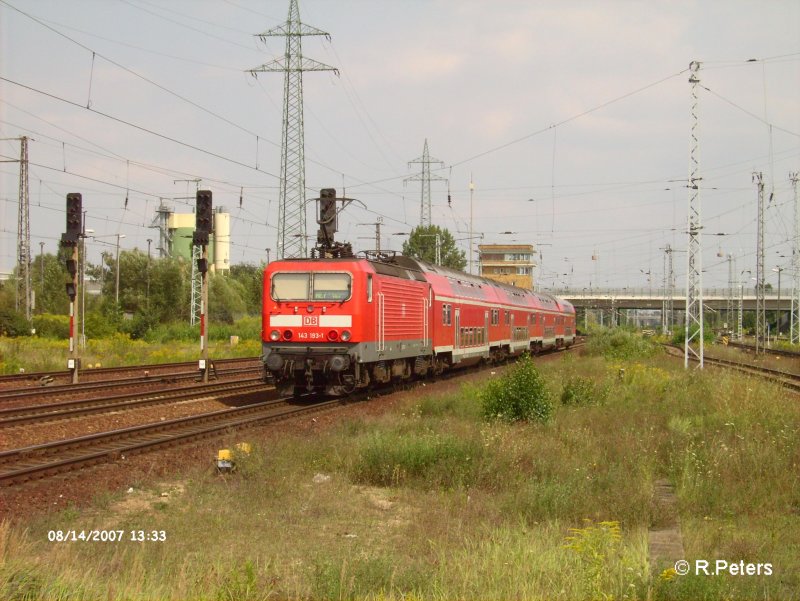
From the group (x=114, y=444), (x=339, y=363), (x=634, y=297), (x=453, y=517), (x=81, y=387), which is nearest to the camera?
(x=453, y=517)

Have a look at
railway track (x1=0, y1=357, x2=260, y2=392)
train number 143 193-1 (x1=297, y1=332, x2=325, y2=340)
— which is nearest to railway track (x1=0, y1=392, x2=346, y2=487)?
train number 143 193-1 (x1=297, y1=332, x2=325, y2=340)

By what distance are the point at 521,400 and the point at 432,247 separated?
246 ft

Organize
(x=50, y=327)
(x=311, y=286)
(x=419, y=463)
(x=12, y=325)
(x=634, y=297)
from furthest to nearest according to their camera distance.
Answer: (x=634, y=297), (x=50, y=327), (x=12, y=325), (x=311, y=286), (x=419, y=463)

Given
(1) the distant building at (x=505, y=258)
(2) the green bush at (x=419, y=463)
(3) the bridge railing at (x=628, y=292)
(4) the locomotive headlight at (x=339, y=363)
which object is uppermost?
(1) the distant building at (x=505, y=258)

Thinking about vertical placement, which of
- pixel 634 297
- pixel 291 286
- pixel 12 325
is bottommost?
pixel 12 325

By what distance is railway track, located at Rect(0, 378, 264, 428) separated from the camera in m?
16.3

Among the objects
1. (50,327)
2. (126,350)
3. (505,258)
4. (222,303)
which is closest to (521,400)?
(126,350)

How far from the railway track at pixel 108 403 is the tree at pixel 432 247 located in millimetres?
59385

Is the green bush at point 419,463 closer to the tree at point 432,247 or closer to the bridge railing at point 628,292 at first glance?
the tree at point 432,247

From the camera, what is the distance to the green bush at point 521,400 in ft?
49.9

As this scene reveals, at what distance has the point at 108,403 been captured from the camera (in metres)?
19.6

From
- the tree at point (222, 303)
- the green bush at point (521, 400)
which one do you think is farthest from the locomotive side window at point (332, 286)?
the tree at point (222, 303)

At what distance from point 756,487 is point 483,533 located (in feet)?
12.9

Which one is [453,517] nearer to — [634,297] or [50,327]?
[50,327]
